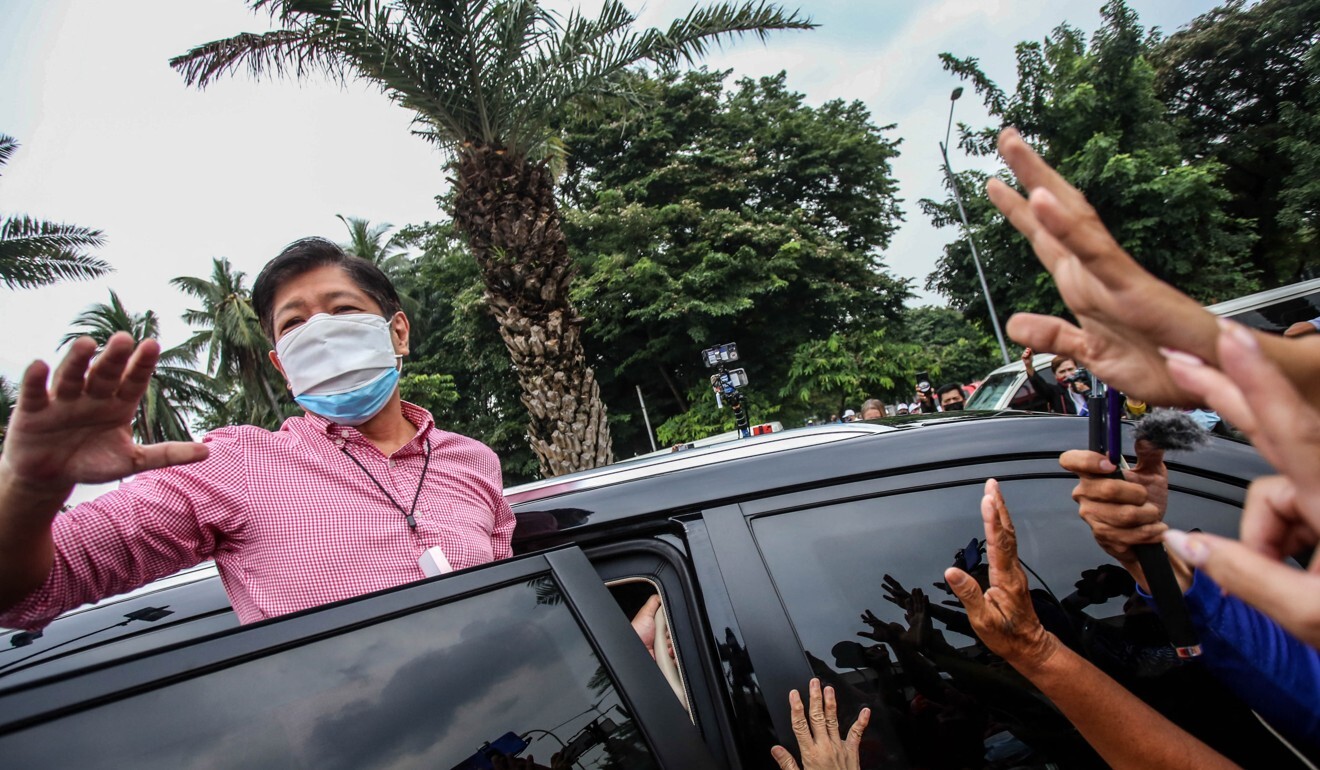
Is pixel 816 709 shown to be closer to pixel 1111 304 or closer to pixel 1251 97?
pixel 1111 304

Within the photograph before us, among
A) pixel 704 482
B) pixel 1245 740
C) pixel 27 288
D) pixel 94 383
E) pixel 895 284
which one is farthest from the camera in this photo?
pixel 895 284

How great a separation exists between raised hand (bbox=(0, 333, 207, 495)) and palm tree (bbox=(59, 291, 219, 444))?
25.6 meters

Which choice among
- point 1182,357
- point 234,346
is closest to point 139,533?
point 1182,357

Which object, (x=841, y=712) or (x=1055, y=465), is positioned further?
(x=1055, y=465)

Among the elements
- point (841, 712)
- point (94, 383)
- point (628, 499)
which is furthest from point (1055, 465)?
point (94, 383)

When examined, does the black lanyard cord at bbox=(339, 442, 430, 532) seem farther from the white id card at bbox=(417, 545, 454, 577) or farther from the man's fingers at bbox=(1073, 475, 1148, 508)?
the man's fingers at bbox=(1073, 475, 1148, 508)

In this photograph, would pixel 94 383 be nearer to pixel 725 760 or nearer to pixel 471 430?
pixel 725 760

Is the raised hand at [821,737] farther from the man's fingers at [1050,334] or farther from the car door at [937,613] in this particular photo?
the man's fingers at [1050,334]

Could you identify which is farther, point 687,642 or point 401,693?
point 687,642

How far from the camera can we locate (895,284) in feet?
58.3

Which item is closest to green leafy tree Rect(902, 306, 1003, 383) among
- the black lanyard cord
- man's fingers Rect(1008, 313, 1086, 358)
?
the black lanyard cord

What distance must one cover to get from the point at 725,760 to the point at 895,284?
17.9m

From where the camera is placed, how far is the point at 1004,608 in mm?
1187

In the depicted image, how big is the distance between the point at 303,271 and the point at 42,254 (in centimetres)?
1399
